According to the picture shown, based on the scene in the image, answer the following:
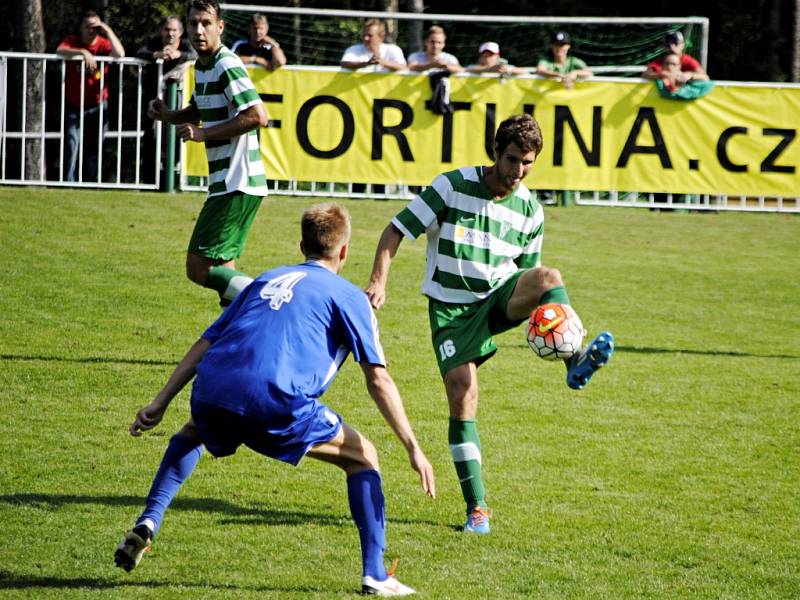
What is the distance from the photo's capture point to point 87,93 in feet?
50.3

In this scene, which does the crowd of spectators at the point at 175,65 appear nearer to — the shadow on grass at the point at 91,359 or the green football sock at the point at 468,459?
the shadow on grass at the point at 91,359

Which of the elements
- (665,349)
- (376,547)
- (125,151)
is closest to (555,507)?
(376,547)

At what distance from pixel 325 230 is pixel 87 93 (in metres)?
11.4

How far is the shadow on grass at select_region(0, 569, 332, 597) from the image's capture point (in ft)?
16.1

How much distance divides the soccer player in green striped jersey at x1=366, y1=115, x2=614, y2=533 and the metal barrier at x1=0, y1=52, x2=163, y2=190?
9.45 m

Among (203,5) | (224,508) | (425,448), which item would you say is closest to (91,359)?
(203,5)

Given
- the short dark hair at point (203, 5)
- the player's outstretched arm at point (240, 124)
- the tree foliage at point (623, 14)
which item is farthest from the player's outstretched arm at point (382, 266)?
the tree foliage at point (623, 14)

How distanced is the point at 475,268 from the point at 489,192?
391 mm

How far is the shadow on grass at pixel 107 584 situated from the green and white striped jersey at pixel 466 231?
1.82 m

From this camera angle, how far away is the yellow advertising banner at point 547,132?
50.2ft

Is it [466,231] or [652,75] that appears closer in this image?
[466,231]

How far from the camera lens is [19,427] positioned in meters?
7.28

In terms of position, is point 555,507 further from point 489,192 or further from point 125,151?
point 125,151

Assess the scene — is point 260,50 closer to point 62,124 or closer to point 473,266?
point 62,124
